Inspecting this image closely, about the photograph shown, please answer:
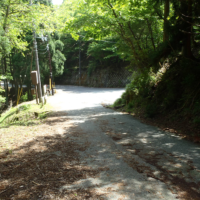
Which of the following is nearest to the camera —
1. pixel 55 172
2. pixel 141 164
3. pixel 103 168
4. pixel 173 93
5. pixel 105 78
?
pixel 55 172

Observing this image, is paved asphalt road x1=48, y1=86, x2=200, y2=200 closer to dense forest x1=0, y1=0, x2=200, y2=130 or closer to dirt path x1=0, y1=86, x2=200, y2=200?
dirt path x1=0, y1=86, x2=200, y2=200

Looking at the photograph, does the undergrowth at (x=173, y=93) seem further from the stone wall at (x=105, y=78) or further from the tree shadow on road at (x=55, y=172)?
the stone wall at (x=105, y=78)

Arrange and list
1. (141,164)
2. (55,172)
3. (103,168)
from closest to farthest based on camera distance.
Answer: (55,172) → (103,168) → (141,164)

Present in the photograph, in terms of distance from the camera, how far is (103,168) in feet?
11.4

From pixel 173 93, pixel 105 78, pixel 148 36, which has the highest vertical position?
pixel 148 36

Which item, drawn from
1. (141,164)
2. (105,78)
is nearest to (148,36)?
(141,164)

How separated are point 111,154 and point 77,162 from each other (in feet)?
2.76

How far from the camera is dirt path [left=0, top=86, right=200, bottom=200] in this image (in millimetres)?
2691

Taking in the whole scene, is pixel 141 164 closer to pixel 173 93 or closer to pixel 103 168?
pixel 103 168

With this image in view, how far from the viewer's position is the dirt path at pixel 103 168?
2.69 meters

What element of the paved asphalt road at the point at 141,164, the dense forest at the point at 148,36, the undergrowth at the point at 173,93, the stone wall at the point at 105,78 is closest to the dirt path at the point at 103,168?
the paved asphalt road at the point at 141,164

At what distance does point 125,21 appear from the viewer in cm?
913

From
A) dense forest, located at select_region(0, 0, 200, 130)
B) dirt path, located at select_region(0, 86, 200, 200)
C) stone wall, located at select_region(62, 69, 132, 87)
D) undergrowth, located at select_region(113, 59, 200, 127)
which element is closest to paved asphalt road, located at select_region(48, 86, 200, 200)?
dirt path, located at select_region(0, 86, 200, 200)

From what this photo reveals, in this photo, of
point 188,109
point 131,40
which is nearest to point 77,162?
point 188,109
